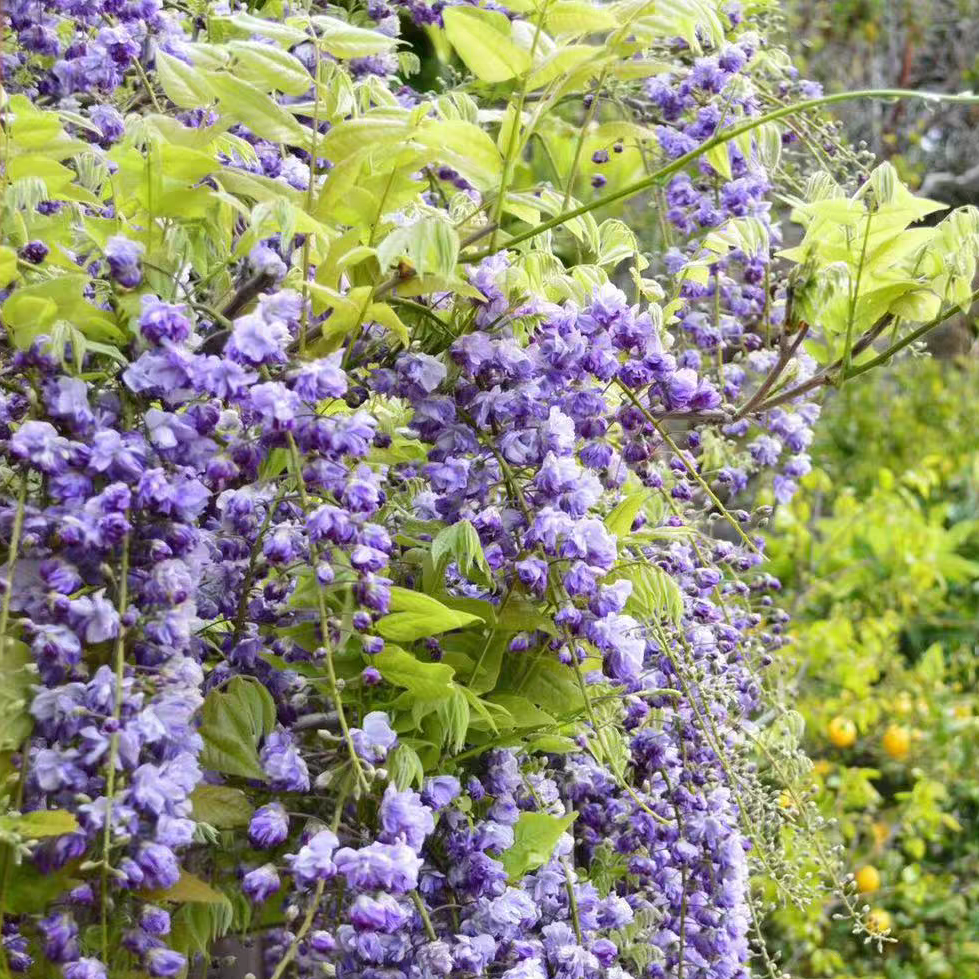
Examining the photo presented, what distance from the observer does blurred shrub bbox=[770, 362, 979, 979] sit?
2.85m

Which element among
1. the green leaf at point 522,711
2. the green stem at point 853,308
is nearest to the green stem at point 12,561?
the green leaf at point 522,711

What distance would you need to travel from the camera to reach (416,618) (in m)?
0.88

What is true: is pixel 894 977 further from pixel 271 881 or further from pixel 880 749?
pixel 271 881

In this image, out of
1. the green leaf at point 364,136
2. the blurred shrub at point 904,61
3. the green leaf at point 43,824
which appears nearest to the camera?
the green leaf at point 43,824

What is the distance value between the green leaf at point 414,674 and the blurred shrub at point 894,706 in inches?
69.2

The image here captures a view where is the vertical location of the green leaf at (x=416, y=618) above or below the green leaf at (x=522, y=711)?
above

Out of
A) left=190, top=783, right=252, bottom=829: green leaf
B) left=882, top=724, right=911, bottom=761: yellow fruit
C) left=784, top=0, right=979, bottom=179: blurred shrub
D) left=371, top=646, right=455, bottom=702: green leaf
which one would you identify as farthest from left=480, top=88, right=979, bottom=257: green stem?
left=784, top=0, right=979, bottom=179: blurred shrub

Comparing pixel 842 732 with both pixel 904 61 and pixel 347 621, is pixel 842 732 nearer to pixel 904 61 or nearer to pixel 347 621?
pixel 347 621

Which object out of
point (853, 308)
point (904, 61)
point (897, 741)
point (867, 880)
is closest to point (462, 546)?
point (853, 308)

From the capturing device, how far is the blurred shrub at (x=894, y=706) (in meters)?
2.85

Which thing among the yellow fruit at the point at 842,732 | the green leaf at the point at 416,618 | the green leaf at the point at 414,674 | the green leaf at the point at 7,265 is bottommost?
the yellow fruit at the point at 842,732

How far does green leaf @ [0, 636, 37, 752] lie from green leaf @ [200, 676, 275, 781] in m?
0.12

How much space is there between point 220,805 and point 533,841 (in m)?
0.24

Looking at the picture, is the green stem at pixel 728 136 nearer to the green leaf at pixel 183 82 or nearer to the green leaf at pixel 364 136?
the green leaf at pixel 364 136
